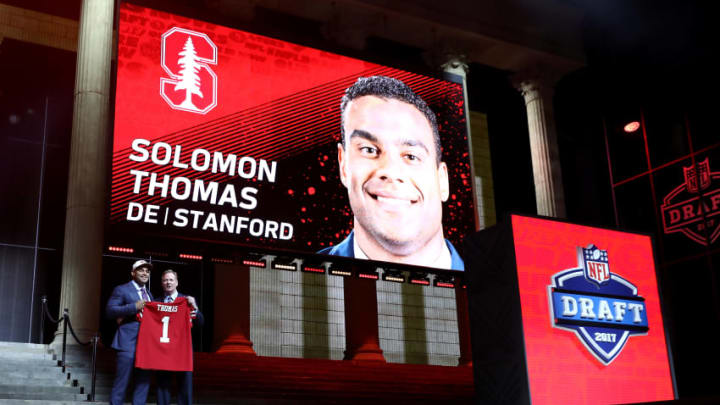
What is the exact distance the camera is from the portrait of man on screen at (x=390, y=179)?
60.5 feet

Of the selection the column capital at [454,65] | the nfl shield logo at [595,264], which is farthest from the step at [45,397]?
the column capital at [454,65]

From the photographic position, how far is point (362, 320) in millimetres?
22156

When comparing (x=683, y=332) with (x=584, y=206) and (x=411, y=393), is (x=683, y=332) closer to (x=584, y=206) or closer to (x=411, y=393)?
(x=584, y=206)

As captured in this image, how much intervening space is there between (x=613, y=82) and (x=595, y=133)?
82.4 inches

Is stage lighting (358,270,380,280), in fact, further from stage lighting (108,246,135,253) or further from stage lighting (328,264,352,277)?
stage lighting (108,246,135,253)

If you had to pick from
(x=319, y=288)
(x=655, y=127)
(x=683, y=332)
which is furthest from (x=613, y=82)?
(x=319, y=288)

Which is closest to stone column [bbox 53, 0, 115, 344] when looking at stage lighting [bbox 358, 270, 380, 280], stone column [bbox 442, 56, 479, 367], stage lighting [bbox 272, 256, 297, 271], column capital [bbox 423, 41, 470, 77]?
stage lighting [bbox 272, 256, 297, 271]

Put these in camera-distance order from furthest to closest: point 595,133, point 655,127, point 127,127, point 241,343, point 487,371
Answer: point 595,133
point 655,127
point 241,343
point 127,127
point 487,371

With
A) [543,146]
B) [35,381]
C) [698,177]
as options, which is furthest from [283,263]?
[698,177]

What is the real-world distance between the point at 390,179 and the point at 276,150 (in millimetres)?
2623

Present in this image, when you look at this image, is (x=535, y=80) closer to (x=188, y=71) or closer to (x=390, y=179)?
(x=390, y=179)

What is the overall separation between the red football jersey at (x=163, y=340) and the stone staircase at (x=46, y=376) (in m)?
1.67

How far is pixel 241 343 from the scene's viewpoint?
2042 centimetres

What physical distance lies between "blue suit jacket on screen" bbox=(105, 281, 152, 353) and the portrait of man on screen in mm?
7427
